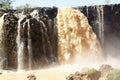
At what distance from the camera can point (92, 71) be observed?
57.3ft

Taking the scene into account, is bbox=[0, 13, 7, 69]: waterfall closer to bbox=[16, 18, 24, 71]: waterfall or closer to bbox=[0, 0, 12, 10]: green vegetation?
bbox=[16, 18, 24, 71]: waterfall

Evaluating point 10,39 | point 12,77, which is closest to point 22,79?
point 12,77

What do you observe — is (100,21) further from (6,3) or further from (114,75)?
(6,3)

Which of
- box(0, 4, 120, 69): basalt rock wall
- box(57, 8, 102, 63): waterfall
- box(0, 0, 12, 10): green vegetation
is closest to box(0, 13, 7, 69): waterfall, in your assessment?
box(0, 4, 120, 69): basalt rock wall

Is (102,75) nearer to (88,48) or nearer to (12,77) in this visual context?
(12,77)

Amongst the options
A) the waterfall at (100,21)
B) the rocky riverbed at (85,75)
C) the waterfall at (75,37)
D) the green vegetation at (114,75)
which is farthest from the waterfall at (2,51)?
the green vegetation at (114,75)

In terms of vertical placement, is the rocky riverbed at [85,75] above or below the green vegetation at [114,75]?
below

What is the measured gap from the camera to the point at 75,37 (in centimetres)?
2759

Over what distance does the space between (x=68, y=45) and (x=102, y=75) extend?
977 cm

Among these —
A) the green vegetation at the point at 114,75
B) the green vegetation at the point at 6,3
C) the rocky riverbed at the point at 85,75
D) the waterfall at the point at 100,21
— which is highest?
the green vegetation at the point at 6,3

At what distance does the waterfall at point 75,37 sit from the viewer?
27.2 metres

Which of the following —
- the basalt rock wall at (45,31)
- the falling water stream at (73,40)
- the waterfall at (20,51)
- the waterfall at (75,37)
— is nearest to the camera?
the waterfall at (20,51)

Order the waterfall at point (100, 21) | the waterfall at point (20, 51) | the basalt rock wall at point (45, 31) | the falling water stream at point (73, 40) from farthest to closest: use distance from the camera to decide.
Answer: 1. the waterfall at point (100, 21)
2. the falling water stream at point (73, 40)
3. the basalt rock wall at point (45, 31)
4. the waterfall at point (20, 51)

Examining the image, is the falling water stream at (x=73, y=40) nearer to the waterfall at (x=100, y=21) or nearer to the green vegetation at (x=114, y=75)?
the waterfall at (x=100, y=21)
